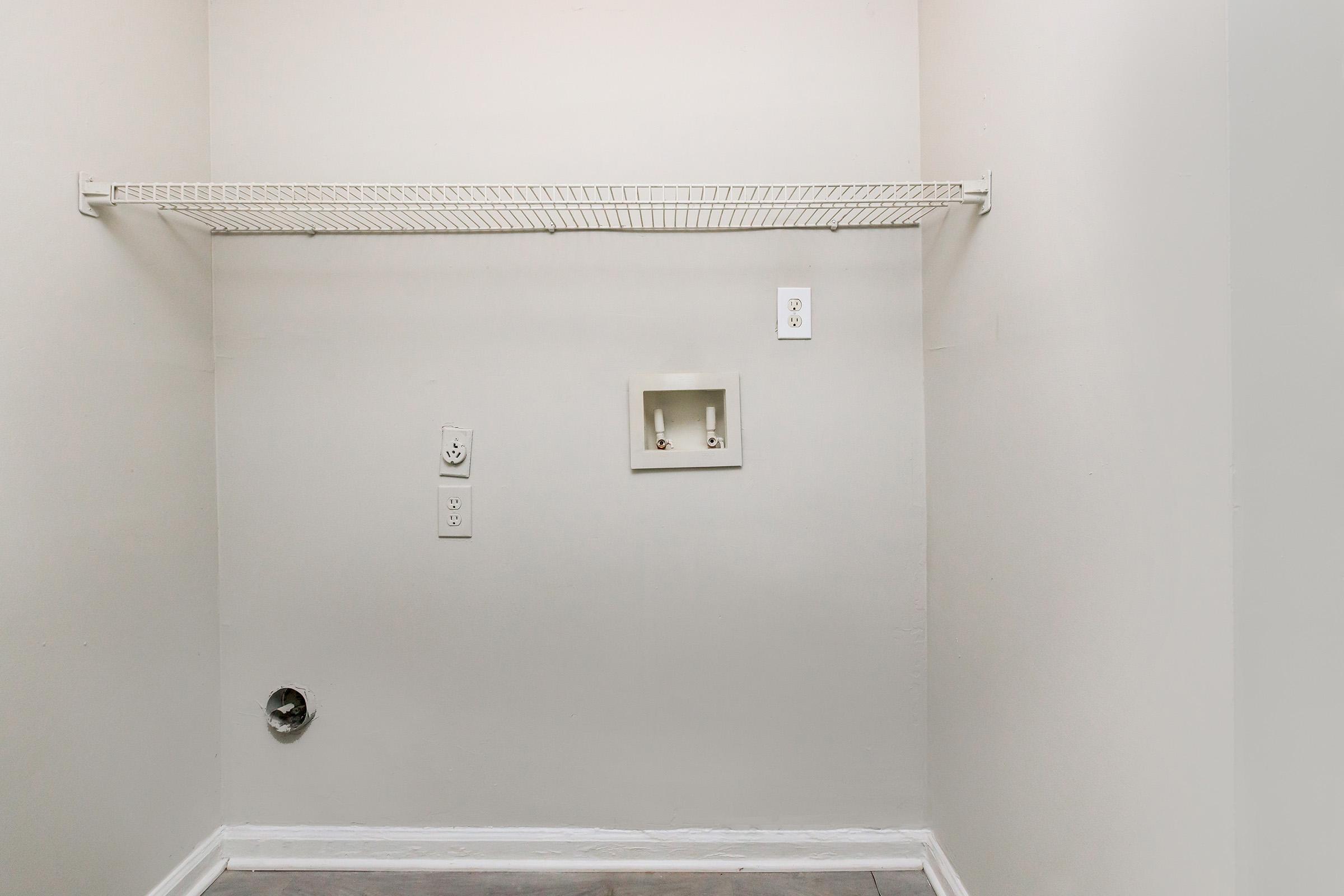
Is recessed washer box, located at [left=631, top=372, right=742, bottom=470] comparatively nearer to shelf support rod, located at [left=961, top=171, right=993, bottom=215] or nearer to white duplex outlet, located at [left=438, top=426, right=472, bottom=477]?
white duplex outlet, located at [left=438, top=426, right=472, bottom=477]

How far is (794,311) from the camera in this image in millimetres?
1404

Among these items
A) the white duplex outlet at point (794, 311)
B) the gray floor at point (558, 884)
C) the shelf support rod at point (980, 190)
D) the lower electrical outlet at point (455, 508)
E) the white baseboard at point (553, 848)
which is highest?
the shelf support rod at point (980, 190)

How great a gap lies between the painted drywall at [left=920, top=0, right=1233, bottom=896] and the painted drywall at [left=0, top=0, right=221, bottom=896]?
5.20 ft

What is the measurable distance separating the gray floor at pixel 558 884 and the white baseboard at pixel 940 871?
0.02 meters

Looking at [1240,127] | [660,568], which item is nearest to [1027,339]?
[1240,127]

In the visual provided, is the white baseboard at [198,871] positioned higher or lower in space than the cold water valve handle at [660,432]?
lower

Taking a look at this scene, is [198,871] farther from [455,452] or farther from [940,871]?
[940,871]

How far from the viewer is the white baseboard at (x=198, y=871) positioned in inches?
50.8

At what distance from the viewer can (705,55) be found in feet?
4.58

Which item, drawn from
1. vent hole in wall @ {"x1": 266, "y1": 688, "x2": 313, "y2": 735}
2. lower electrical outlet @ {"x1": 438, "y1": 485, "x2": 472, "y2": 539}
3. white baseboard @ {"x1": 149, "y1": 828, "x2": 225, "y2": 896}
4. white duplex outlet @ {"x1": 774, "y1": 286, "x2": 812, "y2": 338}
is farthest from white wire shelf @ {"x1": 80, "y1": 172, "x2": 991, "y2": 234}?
white baseboard @ {"x1": 149, "y1": 828, "x2": 225, "y2": 896}

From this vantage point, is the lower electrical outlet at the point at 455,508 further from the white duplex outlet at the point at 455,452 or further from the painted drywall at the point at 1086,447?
the painted drywall at the point at 1086,447

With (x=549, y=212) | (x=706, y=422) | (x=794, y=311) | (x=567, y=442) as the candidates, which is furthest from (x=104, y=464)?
(x=794, y=311)

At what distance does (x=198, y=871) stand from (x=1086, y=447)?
74.8 inches

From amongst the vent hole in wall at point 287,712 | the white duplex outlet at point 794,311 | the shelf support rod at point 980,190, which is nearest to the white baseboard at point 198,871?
the vent hole in wall at point 287,712
